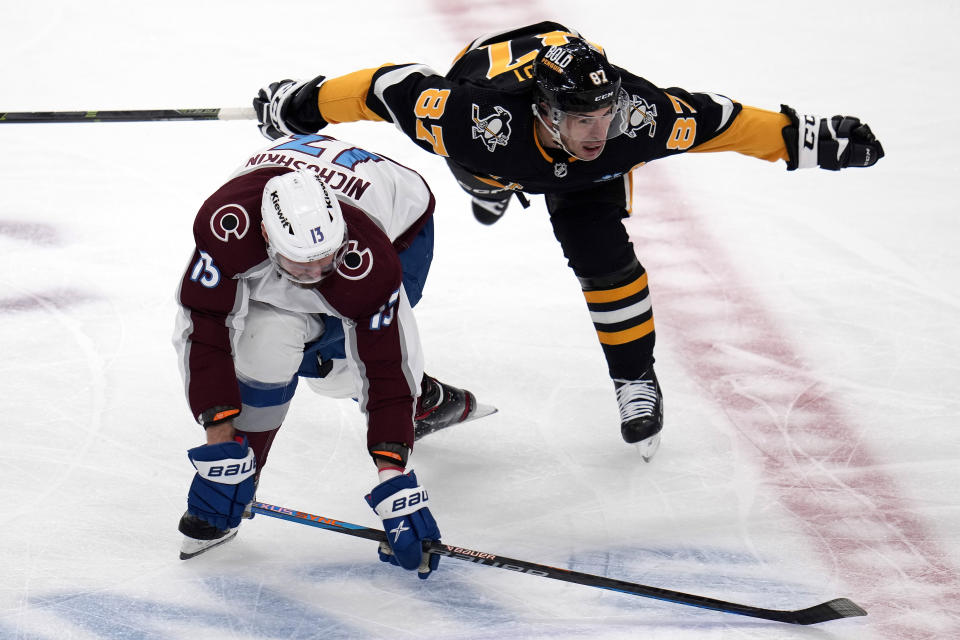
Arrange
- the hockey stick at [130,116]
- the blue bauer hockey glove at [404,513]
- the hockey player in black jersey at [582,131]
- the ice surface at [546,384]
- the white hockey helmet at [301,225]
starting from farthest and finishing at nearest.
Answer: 1. the hockey stick at [130,116]
2. the hockey player in black jersey at [582,131]
3. the ice surface at [546,384]
4. the blue bauer hockey glove at [404,513]
5. the white hockey helmet at [301,225]

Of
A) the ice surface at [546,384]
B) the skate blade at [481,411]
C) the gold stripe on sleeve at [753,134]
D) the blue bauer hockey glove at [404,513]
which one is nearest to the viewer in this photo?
the blue bauer hockey glove at [404,513]

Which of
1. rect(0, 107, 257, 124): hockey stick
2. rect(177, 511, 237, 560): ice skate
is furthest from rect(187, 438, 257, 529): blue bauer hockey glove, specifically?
rect(0, 107, 257, 124): hockey stick

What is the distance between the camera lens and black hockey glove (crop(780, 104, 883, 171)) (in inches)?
121

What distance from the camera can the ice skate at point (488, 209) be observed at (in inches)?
158

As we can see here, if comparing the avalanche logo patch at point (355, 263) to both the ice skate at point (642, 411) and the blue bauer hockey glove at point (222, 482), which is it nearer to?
the blue bauer hockey glove at point (222, 482)

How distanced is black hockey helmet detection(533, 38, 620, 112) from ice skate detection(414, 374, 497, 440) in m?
0.86

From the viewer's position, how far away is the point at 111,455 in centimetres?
310

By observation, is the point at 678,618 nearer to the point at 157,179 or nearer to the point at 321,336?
the point at 321,336

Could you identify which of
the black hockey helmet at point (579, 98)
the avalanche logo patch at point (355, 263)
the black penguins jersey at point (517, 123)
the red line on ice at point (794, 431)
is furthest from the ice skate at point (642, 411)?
the avalanche logo patch at point (355, 263)

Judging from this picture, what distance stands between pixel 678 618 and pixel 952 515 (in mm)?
858

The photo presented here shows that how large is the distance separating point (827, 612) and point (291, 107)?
1.95 m

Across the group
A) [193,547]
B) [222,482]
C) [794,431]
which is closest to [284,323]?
[222,482]

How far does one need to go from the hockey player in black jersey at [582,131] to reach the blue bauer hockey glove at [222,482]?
1003mm

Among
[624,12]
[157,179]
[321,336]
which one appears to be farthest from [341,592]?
[624,12]
